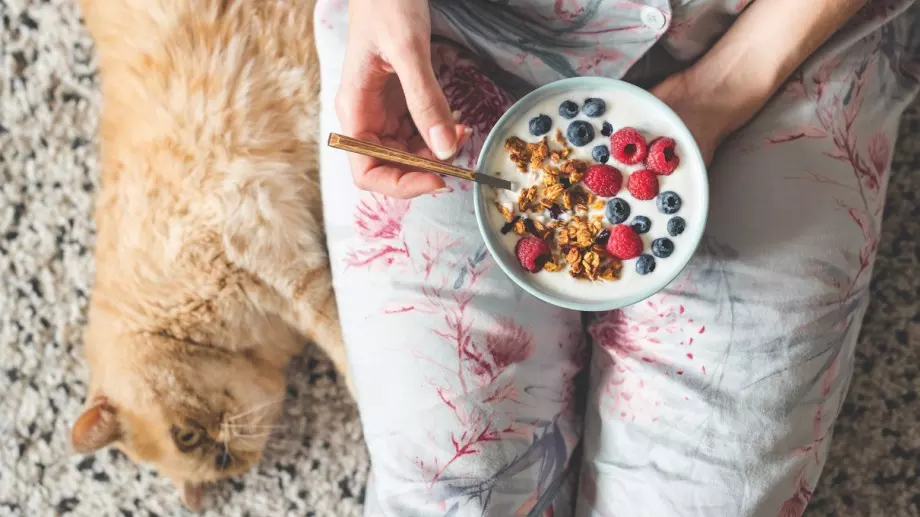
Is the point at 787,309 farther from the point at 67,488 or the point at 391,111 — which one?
the point at 67,488

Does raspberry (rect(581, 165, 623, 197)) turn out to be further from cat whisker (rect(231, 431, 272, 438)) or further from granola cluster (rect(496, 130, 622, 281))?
cat whisker (rect(231, 431, 272, 438))

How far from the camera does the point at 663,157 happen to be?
22.3 inches

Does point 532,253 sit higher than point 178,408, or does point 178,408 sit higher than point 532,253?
point 532,253

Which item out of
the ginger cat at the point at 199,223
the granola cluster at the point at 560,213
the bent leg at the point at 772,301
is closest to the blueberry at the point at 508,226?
the granola cluster at the point at 560,213

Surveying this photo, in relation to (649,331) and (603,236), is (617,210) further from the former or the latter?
(649,331)

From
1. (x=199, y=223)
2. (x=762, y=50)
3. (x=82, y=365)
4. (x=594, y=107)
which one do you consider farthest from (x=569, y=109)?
(x=82, y=365)

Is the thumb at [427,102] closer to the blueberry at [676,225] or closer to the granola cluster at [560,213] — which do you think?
the granola cluster at [560,213]

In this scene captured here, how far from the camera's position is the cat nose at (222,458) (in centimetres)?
98

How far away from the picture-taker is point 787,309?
26.5 inches

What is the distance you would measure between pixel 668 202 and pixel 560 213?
9 cm

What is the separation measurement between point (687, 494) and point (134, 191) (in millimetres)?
751

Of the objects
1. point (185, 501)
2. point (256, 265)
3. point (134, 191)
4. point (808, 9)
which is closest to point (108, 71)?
point (134, 191)

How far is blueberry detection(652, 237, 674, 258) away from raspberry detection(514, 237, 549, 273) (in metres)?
0.09

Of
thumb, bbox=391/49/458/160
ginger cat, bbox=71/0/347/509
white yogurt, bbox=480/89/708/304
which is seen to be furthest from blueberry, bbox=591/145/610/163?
ginger cat, bbox=71/0/347/509
